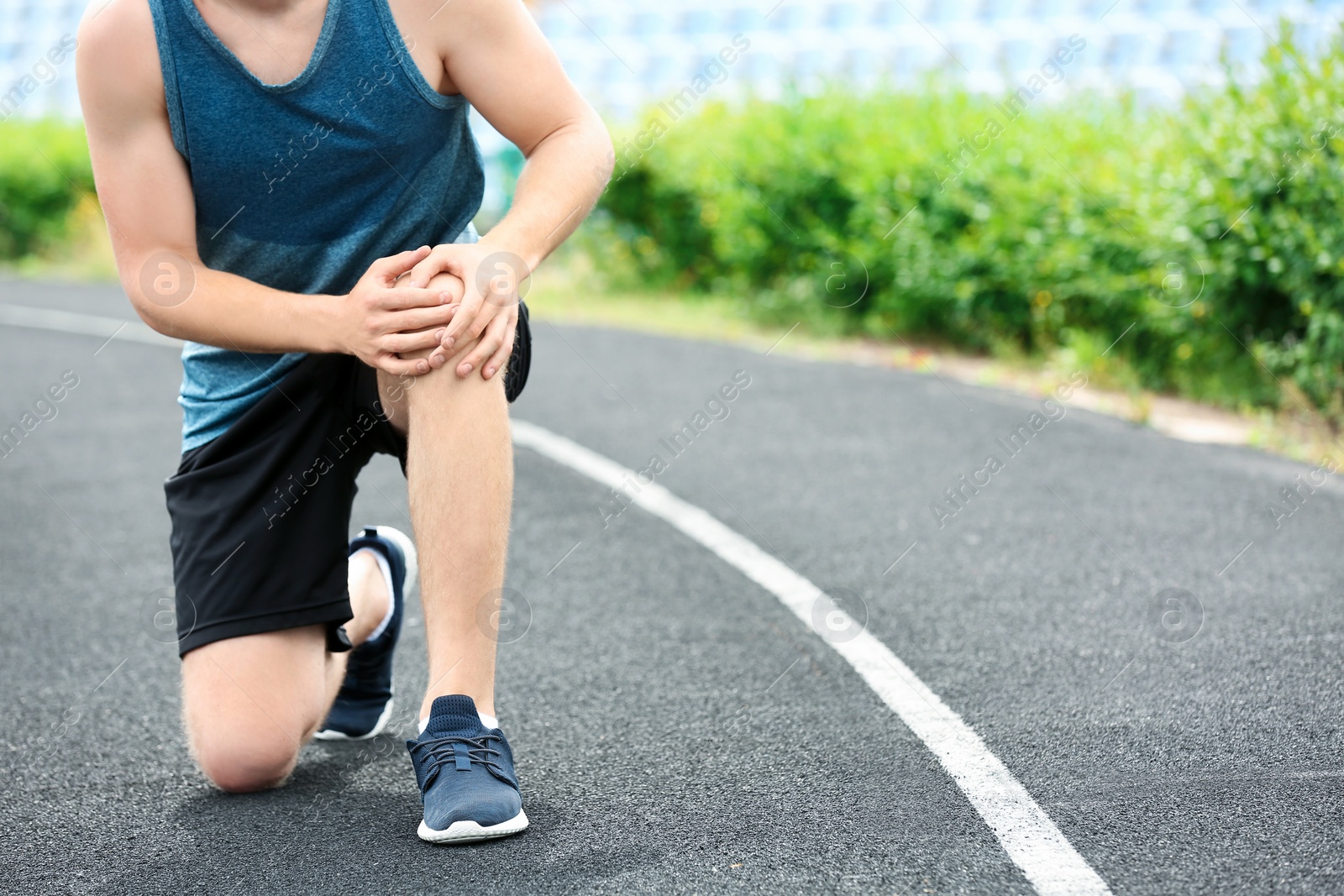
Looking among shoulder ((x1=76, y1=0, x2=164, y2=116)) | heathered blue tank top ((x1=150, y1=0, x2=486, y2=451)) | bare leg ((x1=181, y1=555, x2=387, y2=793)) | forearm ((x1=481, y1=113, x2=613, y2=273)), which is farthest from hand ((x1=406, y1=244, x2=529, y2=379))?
bare leg ((x1=181, y1=555, x2=387, y2=793))

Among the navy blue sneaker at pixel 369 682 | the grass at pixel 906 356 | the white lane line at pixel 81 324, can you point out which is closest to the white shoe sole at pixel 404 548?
the navy blue sneaker at pixel 369 682

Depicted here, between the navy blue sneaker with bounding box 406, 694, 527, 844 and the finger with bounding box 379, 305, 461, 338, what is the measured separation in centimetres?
75

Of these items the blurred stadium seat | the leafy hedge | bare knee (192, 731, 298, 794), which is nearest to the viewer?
bare knee (192, 731, 298, 794)

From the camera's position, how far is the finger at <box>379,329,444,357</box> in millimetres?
2318

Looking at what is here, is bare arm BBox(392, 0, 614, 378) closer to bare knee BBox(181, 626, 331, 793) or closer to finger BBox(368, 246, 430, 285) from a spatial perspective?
finger BBox(368, 246, 430, 285)

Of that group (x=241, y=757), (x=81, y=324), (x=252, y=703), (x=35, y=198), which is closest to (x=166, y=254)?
(x=252, y=703)

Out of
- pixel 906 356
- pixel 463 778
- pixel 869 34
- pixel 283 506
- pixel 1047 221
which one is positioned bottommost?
pixel 869 34

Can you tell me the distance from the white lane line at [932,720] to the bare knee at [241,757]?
144 centimetres

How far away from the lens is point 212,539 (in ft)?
8.75

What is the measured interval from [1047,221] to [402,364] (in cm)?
604

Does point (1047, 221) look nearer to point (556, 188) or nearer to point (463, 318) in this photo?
point (556, 188)

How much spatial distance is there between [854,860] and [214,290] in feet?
5.61

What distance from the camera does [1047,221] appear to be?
24.7ft

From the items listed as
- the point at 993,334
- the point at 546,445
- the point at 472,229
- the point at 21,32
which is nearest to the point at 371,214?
the point at 472,229
